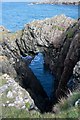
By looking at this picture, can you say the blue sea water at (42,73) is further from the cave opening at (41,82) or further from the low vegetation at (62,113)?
the low vegetation at (62,113)

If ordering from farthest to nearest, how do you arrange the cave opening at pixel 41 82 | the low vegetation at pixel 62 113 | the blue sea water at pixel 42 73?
1. the blue sea water at pixel 42 73
2. the cave opening at pixel 41 82
3. the low vegetation at pixel 62 113

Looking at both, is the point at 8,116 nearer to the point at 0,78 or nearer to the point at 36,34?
the point at 0,78

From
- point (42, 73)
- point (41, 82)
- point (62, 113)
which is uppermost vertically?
point (62, 113)

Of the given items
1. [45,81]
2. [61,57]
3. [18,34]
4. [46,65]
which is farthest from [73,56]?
[18,34]

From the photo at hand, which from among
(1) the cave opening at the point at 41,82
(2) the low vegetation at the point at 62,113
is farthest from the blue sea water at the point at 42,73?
(2) the low vegetation at the point at 62,113

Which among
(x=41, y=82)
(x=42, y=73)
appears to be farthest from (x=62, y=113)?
(x=42, y=73)

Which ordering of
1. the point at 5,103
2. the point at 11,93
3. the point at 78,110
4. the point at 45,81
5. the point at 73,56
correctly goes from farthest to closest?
the point at 45,81
the point at 73,56
the point at 11,93
the point at 5,103
the point at 78,110

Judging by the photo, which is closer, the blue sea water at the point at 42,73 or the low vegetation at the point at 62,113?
the low vegetation at the point at 62,113

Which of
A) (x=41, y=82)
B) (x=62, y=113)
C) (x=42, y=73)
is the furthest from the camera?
(x=42, y=73)

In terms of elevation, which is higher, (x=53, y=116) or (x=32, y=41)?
(x=53, y=116)

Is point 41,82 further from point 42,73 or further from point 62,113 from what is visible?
point 62,113

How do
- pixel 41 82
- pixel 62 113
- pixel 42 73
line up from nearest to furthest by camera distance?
pixel 62 113 → pixel 41 82 → pixel 42 73
